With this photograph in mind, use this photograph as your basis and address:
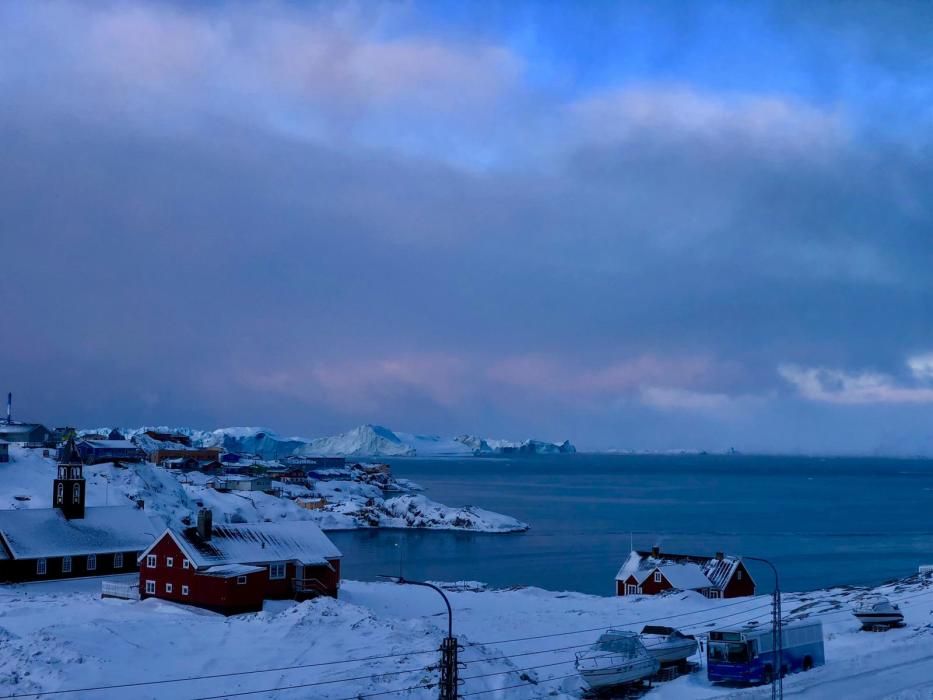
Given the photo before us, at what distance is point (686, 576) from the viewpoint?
4550 centimetres

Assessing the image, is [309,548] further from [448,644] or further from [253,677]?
[448,644]

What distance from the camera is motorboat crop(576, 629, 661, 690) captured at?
2519 centimetres

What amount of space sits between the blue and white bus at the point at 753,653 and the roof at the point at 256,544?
22.1 metres

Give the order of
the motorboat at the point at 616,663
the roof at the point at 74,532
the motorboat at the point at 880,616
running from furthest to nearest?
1. the roof at the point at 74,532
2. the motorboat at the point at 880,616
3. the motorboat at the point at 616,663

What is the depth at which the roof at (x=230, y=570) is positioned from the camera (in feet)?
119

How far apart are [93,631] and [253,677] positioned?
671cm

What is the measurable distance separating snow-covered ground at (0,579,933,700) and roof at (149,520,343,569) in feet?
8.09

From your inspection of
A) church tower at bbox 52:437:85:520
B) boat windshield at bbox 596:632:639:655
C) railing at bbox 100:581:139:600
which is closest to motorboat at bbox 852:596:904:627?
boat windshield at bbox 596:632:639:655

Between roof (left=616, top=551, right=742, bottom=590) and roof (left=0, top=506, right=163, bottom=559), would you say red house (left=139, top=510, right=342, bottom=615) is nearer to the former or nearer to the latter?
roof (left=0, top=506, right=163, bottom=559)

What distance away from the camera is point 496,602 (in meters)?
42.8

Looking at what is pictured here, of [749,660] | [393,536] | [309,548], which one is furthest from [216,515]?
[749,660]

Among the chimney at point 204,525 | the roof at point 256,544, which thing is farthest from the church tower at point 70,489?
the chimney at point 204,525

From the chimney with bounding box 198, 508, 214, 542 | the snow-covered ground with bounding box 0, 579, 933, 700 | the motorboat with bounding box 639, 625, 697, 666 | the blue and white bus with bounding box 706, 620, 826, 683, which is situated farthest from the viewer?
the chimney with bounding box 198, 508, 214, 542

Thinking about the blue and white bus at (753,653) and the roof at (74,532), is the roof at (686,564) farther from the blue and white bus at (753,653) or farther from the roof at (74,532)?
the roof at (74,532)
